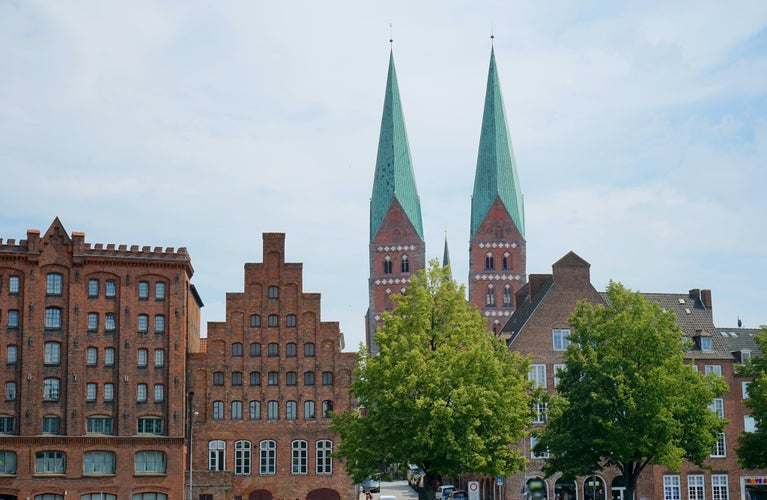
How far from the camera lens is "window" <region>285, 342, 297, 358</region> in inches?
3157

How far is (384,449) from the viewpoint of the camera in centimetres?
5897

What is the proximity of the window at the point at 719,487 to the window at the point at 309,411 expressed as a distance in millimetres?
29644

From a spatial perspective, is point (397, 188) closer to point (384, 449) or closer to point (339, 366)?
point (339, 366)

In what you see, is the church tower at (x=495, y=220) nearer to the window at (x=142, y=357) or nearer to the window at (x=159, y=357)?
the window at (x=159, y=357)

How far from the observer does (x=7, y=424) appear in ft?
246

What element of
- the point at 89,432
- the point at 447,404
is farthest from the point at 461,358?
the point at 89,432

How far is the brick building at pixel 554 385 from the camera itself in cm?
8181

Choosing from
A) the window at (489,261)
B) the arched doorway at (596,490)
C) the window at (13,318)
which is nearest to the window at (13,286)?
the window at (13,318)

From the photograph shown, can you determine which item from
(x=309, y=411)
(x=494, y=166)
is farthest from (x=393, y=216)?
(x=309, y=411)

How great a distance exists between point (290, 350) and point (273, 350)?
1189mm

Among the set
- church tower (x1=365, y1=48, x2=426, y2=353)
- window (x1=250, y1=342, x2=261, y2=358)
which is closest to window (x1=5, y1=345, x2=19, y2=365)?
window (x1=250, y1=342, x2=261, y2=358)

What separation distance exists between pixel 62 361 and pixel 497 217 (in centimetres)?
8820

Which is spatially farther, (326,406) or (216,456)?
(326,406)

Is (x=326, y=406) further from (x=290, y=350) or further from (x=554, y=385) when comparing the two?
(x=554, y=385)
